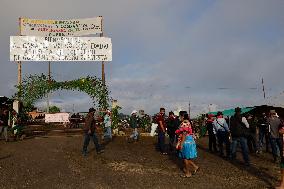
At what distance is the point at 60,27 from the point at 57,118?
23.6 ft

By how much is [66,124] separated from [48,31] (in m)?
8.01

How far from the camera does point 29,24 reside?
84.6ft

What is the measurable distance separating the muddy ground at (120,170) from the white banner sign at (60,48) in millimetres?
9999

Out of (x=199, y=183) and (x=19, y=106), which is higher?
(x=19, y=106)

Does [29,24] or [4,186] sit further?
[29,24]

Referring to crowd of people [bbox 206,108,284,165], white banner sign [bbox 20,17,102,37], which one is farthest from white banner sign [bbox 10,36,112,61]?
crowd of people [bbox 206,108,284,165]

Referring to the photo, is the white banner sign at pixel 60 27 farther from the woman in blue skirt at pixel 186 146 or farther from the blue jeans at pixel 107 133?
the woman in blue skirt at pixel 186 146

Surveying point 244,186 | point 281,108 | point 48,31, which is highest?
point 48,31

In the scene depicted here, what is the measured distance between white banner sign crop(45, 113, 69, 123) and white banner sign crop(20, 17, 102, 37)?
639cm

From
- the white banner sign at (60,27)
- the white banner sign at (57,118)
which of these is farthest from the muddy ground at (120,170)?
the white banner sign at (57,118)

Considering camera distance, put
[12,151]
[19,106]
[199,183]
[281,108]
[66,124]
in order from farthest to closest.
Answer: [281,108]
[66,124]
[19,106]
[12,151]
[199,183]

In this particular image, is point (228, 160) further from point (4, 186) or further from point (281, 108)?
point (281, 108)

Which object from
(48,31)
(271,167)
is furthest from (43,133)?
(271,167)

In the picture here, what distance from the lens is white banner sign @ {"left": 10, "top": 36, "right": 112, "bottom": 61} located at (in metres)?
25.1
